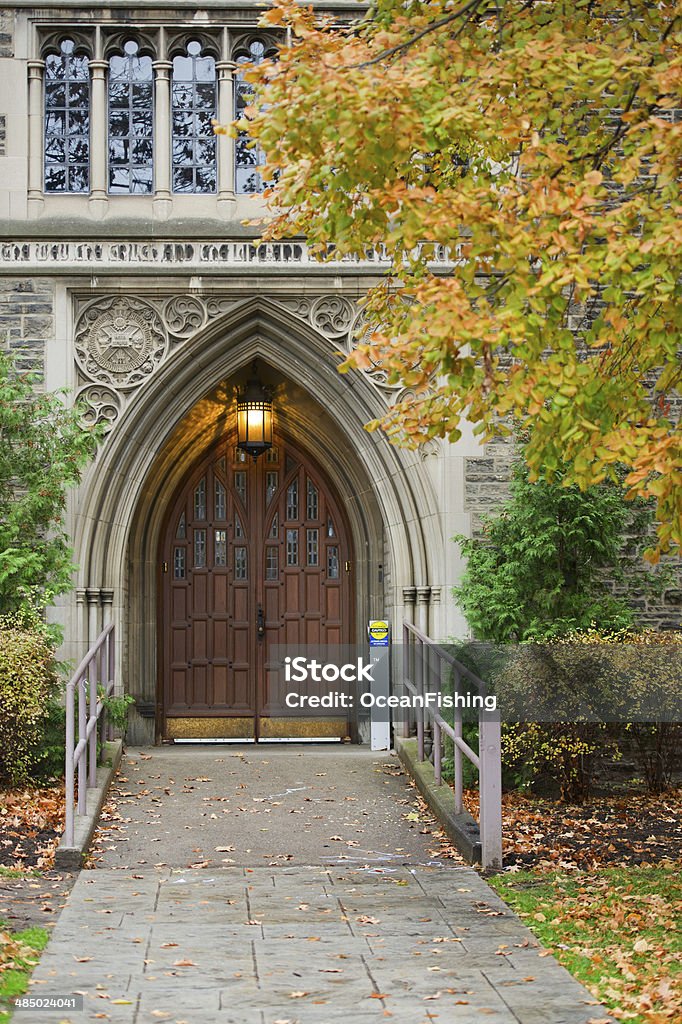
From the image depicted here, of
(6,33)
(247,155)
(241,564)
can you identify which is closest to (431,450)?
(241,564)

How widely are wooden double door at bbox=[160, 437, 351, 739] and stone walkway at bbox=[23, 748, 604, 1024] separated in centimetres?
263

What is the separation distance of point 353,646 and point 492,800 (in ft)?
16.4

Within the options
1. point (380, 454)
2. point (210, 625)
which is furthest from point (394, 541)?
point (210, 625)

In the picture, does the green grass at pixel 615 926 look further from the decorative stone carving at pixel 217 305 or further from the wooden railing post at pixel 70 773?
the decorative stone carving at pixel 217 305

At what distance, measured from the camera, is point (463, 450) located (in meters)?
10.3

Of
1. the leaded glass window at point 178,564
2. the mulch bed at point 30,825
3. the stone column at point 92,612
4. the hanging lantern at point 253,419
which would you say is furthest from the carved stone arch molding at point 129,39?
the mulch bed at point 30,825

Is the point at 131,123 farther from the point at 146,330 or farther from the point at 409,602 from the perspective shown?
the point at 409,602

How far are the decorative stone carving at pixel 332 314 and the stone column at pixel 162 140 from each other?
54.3 inches

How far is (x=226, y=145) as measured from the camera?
10.4 m

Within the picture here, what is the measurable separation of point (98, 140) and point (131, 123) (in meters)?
0.33

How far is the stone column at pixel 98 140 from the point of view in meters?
10.3

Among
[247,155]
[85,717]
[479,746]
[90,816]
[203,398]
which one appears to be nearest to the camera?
[479,746]

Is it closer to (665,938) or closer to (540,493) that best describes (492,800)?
(665,938)

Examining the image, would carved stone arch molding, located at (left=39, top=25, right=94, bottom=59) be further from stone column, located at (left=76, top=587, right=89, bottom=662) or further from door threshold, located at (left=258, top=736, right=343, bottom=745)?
door threshold, located at (left=258, top=736, right=343, bottom=745)
